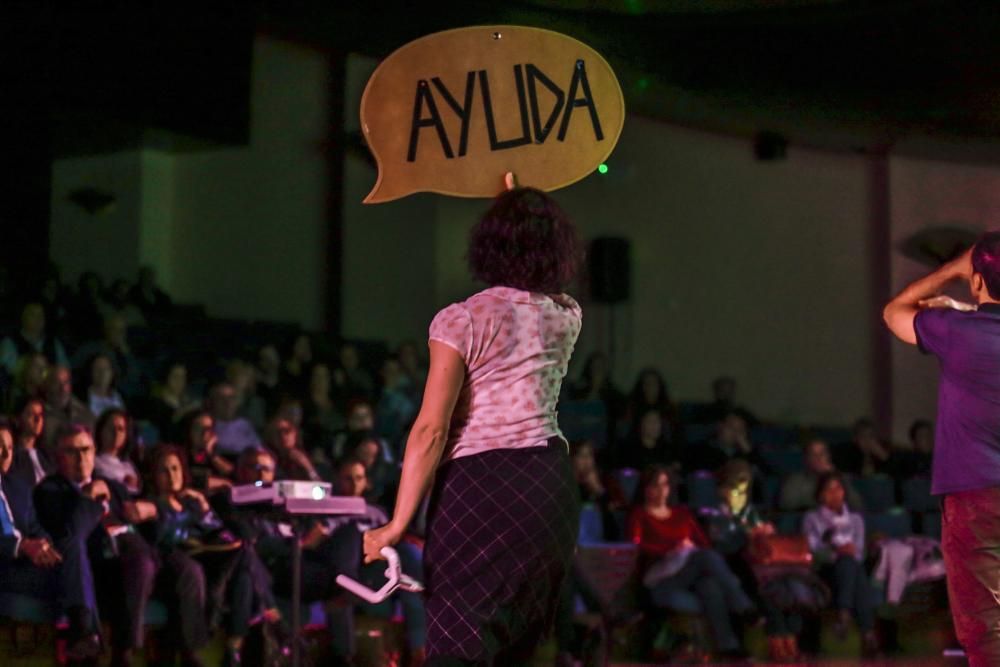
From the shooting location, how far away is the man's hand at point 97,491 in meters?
5.96

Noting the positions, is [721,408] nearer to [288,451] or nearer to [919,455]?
[919,455]

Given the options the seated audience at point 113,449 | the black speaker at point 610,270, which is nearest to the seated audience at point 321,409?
the seated audience at point 113,449

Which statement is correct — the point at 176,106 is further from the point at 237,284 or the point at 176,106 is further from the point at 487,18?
the point at 487,18

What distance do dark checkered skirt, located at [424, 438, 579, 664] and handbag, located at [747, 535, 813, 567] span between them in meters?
5.28

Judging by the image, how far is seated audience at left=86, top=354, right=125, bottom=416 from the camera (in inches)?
298

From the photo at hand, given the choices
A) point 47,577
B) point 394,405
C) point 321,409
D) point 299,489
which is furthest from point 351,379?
point 299,489

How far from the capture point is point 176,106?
11.1 meters

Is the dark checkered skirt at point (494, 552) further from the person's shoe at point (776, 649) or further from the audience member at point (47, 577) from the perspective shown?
the person's shoe at point (776, 649)

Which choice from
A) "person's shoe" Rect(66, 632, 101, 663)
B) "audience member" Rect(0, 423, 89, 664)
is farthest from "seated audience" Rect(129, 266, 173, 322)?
"person's shoe" Rect(66, 632, 101, 663)

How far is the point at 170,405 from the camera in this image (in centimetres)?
798

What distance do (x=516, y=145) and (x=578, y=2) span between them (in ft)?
24.5

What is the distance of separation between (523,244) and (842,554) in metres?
5.78

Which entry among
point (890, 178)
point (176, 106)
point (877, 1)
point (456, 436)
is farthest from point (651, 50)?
point (456, 436)

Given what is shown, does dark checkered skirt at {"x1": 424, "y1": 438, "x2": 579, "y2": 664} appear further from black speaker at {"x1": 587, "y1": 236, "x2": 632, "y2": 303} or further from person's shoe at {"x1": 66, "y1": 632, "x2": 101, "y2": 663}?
black speaker at {"x1": 587, "y1": 236, "x2": 632, "y2": 303}
